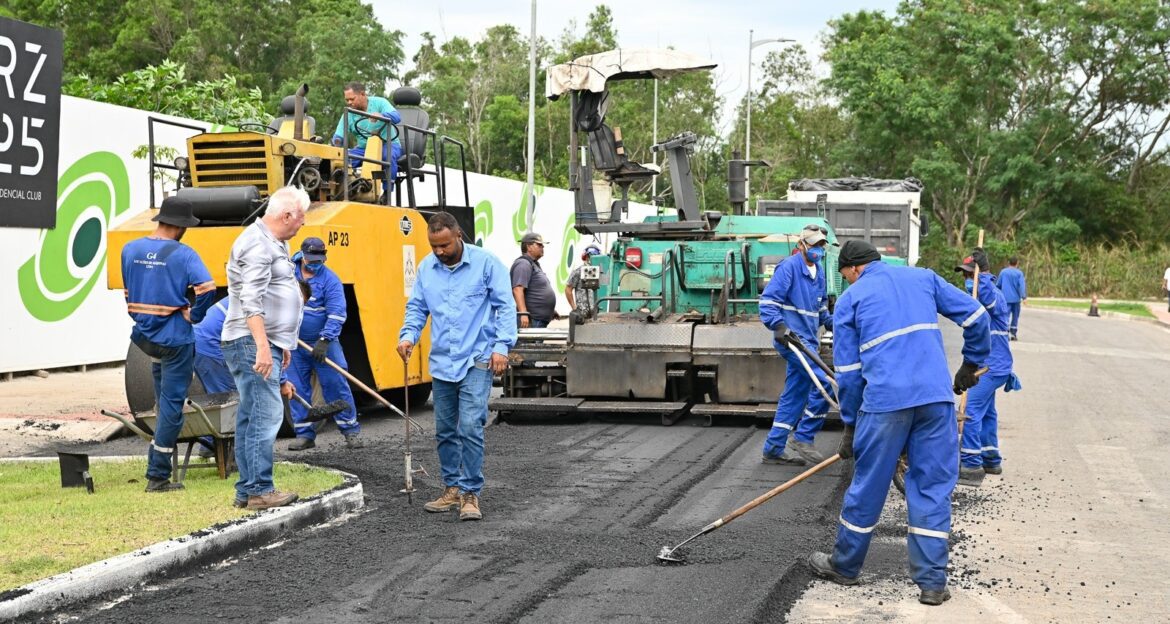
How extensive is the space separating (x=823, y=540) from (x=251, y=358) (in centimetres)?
337

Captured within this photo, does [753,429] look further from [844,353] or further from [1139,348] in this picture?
[1139,348]

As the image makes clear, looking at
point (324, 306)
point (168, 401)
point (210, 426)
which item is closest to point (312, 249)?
point (324, 306)

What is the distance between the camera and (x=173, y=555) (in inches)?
243

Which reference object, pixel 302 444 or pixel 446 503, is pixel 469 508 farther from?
pixel 302 444

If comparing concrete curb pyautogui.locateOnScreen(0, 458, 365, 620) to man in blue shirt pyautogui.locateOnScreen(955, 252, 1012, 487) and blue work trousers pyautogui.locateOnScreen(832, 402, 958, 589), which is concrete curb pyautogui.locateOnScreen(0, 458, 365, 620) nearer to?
blue work trousers pyautogui.locateOnScreen(832, 402, 958, 589)

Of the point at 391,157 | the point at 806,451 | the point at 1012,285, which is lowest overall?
the point at 806,451

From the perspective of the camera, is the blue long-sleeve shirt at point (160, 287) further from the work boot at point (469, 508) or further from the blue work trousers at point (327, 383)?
the blue work trousers at point (327, 383)

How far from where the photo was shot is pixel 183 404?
315 inches

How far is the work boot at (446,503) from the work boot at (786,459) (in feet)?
9.93

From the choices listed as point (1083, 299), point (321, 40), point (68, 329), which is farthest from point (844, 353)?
point (1083, 299)

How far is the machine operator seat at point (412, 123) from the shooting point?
42.8 ft

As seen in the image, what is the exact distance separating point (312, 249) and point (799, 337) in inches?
155

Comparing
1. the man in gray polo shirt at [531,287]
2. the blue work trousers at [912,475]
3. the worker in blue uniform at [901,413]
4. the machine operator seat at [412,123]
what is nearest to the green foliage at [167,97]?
the machine operator seat at [412,123]

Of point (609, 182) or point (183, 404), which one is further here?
point (609, 182)
